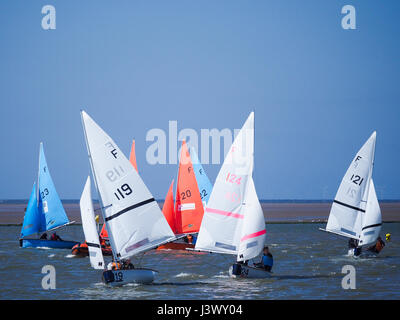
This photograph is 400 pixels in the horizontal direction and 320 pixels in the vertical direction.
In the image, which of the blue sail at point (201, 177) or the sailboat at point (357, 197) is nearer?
the sailboat at point (357, 197)

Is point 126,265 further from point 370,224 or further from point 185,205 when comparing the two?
A: point 370,224

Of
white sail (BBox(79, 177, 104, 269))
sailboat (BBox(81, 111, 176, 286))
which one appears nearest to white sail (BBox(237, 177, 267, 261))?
sailboat (BBox(81, 111, 176, 286))

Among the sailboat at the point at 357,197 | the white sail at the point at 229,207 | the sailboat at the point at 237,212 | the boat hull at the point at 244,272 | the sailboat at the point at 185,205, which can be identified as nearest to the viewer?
the boat hull at the point at 244,272

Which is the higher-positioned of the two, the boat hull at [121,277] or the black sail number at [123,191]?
the black sail number at [123,191]

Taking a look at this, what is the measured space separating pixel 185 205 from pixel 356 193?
10611mm

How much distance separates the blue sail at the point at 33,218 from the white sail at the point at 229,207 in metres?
20.2

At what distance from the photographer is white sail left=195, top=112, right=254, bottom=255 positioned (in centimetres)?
2772

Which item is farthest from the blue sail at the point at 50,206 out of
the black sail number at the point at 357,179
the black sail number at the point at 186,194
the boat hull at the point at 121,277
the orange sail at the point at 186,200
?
the boat hull at the point at 121,277

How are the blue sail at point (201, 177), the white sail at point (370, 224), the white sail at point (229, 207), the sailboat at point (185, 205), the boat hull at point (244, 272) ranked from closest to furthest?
the boat hull at point (244, 272) < the white sail at point (229, 207) < the white sail at point (370, 224) < the sailboat at point (185, 205) < the blue sail at point (201, 177)

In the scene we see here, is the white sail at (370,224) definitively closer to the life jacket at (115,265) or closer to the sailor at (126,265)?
the sailor at (126,265)

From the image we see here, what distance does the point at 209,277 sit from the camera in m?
29.1

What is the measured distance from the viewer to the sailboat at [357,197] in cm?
3809

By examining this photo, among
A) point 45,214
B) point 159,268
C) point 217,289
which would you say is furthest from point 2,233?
point 217,289
